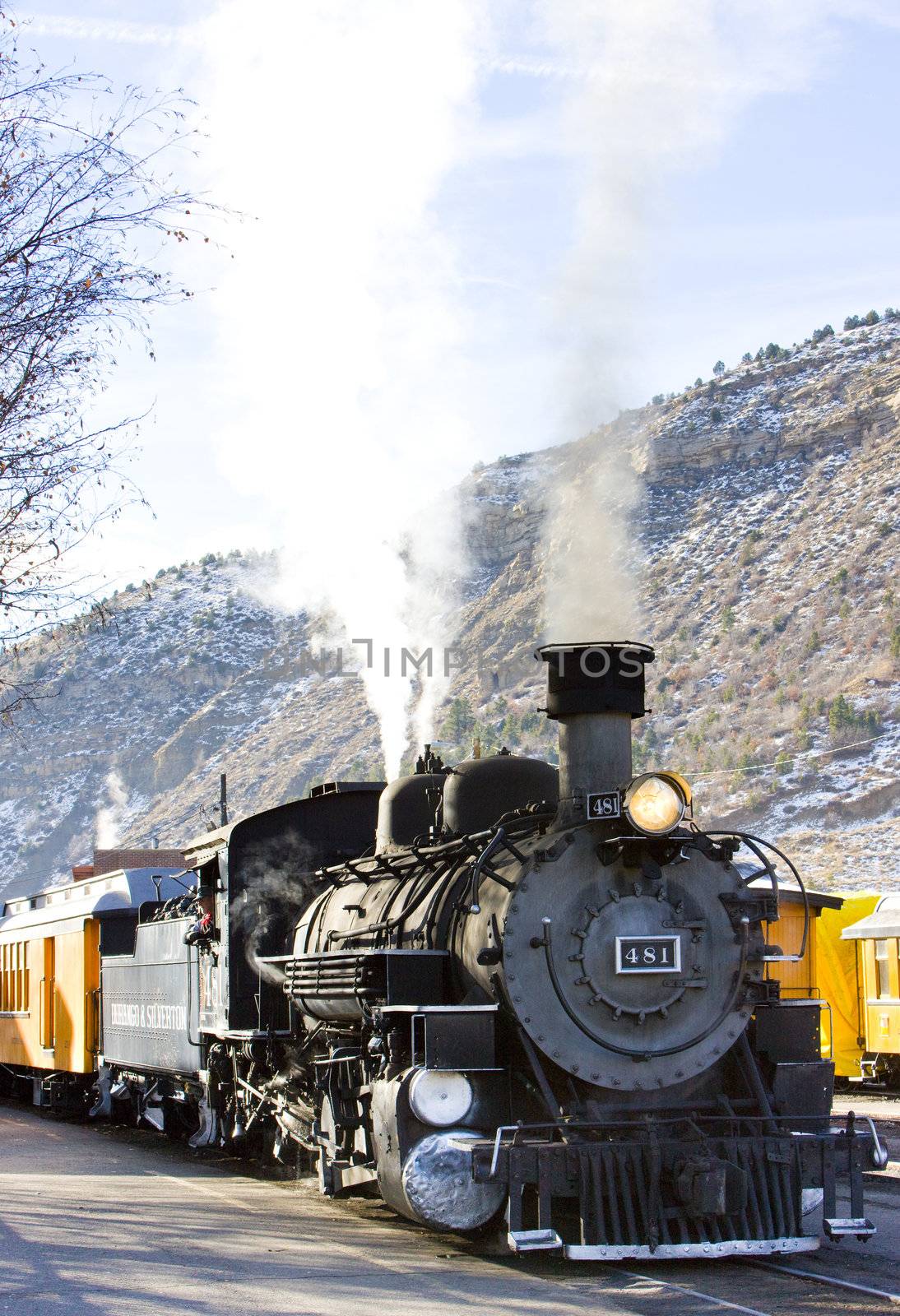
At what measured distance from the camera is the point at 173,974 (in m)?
14.9

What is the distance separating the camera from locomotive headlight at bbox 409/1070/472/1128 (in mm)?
8406

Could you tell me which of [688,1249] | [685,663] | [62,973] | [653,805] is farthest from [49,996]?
[685,663]

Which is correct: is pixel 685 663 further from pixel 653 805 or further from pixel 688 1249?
pixel 688 1249

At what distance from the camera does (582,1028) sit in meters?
8.51

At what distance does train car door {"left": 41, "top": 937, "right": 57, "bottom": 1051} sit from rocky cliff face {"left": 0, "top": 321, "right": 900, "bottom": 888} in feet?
98.3

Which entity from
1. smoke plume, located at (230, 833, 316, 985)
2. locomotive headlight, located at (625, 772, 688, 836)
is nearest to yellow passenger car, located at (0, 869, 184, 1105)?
smoke plume, located at (230, 833, 316, 985)

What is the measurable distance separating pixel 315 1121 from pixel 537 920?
2891 mm

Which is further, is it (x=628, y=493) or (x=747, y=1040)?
(x=628, y=493)

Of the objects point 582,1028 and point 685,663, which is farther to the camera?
point 685,663

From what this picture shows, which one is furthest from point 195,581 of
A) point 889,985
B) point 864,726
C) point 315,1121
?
point 315,1121

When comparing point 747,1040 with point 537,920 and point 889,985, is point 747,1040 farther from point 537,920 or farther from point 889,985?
point 889,985

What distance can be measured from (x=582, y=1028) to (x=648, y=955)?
538 millimetres

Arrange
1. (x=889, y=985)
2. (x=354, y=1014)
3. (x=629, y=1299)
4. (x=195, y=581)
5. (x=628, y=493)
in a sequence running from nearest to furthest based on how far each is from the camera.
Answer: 1. (x=629, y=1299)
2. (x=354, y=1014)
3. (x=628, y=493)
4. (x=889, y=985)
5. (x=195, y=581)

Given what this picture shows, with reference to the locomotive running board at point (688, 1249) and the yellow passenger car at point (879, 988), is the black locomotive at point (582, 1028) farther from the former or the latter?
the yellow passenger car at point (879, 988)
